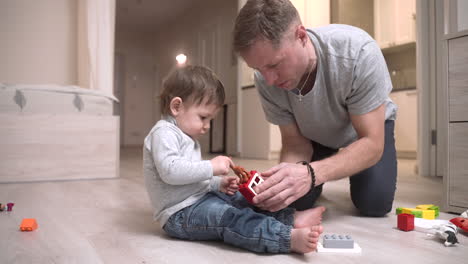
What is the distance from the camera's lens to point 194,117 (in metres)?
1.08

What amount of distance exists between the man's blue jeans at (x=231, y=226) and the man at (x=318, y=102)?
0.07 meters

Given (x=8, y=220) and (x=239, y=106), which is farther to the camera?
(x=239, y=106)

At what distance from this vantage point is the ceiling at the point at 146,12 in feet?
20.4

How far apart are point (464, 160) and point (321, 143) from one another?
0.50m

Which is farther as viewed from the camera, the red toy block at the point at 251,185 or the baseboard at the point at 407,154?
the baseboard at the point at 407,154

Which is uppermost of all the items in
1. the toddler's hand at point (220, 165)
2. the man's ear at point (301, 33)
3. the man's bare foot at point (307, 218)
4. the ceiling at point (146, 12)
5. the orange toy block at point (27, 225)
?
the ceiling at point (146, 12)

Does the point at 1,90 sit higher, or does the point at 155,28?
the point at 155,28

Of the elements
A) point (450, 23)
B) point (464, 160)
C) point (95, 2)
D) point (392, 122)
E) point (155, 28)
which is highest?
point (155, 28)

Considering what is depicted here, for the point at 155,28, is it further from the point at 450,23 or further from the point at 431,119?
the point at 450,23

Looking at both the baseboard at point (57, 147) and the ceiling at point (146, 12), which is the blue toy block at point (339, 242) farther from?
the ceiling at point (146, 12)

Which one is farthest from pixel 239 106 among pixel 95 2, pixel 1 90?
pixel 1 90

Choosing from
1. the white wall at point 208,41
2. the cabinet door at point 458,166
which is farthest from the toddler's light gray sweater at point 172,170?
the white wall at point 208,41

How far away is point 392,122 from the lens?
1.41 meters

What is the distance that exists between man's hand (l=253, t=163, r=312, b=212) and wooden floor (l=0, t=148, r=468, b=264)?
14 centimetres
